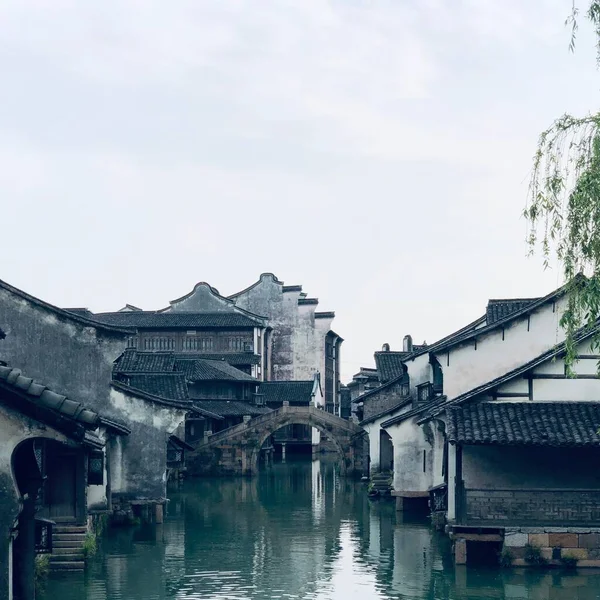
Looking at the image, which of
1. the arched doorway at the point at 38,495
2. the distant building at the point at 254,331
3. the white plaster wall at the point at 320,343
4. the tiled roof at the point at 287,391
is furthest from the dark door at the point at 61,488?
the white plaster wall at the point at 320,343

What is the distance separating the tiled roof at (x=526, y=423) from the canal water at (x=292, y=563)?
354cm

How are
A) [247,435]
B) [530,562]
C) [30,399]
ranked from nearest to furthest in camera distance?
[30,399]
[530,562]
[247,435]

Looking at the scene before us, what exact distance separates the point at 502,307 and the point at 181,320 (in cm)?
5735

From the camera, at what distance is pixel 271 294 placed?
114 m

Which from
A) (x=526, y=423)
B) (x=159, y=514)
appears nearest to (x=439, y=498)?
(x=526, y=423)

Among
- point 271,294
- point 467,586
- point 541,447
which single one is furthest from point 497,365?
point 271,294

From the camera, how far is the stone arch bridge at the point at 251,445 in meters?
74.3

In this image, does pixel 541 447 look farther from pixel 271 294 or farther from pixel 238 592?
pixel 271 294

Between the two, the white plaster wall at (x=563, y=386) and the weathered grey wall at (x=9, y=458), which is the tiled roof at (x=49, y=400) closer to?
the weathered grey wall at (x=9, y=458)

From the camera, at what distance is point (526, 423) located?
31578 millimetres

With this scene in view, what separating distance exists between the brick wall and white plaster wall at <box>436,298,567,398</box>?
7.24m

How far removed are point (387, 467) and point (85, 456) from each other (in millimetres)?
27352

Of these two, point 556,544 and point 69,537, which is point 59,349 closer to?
point 69,537

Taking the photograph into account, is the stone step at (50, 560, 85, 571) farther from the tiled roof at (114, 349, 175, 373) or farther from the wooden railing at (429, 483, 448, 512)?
the tiled roof at (114, 349, 175, 373)
